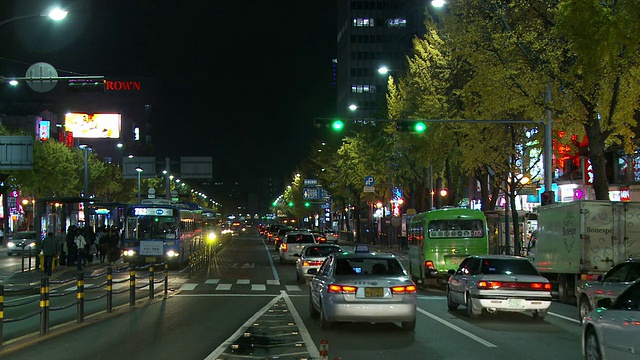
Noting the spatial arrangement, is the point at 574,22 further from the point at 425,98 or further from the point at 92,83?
the point at 425,98

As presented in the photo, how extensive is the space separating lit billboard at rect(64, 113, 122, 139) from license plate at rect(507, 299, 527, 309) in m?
67.0

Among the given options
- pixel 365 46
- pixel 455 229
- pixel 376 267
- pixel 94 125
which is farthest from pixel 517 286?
pixel 365 46

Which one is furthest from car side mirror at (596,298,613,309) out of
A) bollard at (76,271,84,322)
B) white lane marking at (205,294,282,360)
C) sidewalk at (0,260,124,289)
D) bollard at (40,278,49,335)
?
sidewalk at (0,260,124,289)

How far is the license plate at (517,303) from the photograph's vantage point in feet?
53.0

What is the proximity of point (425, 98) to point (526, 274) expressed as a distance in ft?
65.4

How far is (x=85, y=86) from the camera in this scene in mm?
22797

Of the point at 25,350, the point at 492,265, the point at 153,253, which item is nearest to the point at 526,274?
the point at 492,265

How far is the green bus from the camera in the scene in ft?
86.7

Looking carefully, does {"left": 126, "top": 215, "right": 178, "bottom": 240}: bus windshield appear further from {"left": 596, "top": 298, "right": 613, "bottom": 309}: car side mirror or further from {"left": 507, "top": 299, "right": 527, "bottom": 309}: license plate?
{"left": 596, "top": 298, "right": 613, "bottom": 309}: car side mirror

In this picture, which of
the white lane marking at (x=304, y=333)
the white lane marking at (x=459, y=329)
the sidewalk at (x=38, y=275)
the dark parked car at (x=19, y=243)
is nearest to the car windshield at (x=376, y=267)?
the white lane marking at (x=304, y=333)

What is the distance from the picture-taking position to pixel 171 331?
1431cm

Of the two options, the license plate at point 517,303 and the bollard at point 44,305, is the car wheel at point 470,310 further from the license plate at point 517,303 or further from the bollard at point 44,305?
the bollard at point 44,305

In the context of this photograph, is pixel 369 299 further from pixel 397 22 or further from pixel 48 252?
pixel 397 22

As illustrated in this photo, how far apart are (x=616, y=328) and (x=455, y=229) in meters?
18.0
